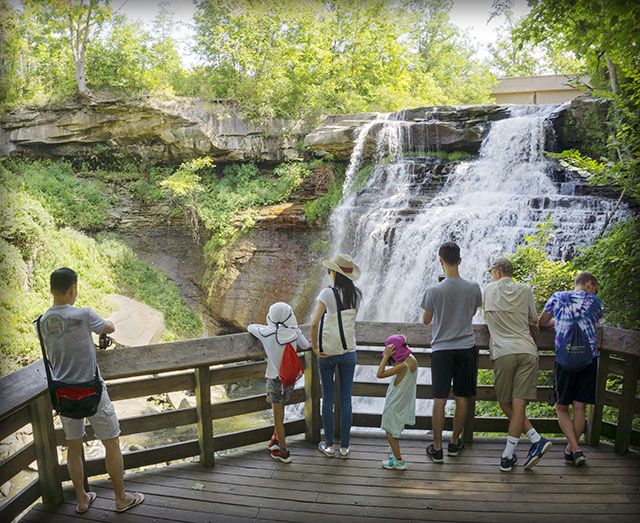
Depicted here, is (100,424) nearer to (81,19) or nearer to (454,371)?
(454,371)

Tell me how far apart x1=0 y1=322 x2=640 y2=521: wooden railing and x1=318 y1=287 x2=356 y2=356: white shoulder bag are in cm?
51

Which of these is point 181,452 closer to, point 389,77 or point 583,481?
point 583,481

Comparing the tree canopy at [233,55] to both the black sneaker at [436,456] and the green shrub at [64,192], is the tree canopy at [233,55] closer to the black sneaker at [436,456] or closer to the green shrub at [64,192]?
the green shrub at [64,192]

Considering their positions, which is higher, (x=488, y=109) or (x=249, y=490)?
(x=488, y=109)

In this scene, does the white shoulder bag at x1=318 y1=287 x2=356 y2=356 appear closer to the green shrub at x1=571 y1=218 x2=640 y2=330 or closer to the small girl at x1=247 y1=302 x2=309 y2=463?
the small girl at x1=247 y1=302 x2=309 y2=463

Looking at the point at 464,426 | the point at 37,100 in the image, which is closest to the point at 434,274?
the point at 464,426

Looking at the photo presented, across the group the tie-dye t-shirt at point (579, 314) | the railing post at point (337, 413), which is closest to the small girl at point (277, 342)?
the railing post at point (337, 413)

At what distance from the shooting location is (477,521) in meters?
3.06

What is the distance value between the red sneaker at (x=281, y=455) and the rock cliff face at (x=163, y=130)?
14.9 m

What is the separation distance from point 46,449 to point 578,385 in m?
4.00

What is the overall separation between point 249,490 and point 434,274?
8.14 metres

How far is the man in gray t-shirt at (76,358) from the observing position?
2.89 meters

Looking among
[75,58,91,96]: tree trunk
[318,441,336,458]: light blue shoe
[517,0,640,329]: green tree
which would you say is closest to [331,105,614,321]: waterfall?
[517,0,640,329]: green tree

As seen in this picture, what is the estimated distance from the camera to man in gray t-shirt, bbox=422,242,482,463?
3.70 metres
